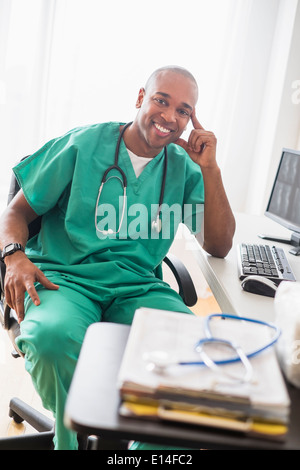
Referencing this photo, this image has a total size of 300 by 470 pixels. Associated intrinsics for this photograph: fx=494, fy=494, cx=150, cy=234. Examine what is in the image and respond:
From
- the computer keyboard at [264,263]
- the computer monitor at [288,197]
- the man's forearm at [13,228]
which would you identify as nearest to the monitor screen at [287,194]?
the computer monitor at [288,197]

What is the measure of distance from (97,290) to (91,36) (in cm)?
194

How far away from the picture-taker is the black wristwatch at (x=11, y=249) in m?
1.31

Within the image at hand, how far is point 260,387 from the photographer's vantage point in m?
0.58

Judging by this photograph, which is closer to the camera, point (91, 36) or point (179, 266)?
point (179, 266)

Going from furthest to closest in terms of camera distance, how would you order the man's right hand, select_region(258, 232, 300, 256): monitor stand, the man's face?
select_region(258, 232, 300, 256): monitor stand < the man's face < the man's right hand

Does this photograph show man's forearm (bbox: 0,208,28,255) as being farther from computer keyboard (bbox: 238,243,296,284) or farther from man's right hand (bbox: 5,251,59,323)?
computer keyboard (bbox: 238,243,296,284)

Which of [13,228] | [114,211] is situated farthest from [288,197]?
[13,228]

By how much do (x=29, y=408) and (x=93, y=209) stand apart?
0.69 meters

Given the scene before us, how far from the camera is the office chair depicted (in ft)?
4.47

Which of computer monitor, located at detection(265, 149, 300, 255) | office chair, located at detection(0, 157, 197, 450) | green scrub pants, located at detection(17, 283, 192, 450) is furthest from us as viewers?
computer monitor, located at detection(265, 149, 300, 255)

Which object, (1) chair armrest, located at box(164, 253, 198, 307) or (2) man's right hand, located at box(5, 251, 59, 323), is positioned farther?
(1) chair armrest, located at box(164, 253, 198, 307)

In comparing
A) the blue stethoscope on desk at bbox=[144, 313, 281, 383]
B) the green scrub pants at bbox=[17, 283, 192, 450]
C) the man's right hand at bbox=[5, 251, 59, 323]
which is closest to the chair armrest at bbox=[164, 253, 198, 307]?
the green scrub pants at bbox=[17, 283, 192, 450]
